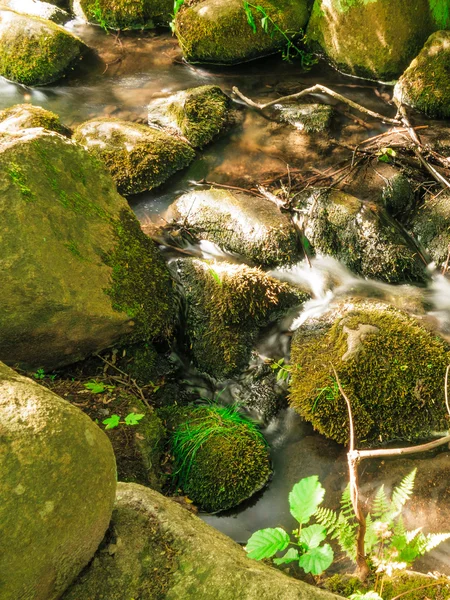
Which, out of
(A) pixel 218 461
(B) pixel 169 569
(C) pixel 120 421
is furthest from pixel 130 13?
(B) pixel 169 569

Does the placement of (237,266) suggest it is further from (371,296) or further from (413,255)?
(413,255)

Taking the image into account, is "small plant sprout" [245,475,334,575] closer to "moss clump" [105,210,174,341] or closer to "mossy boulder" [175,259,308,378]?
"mossy boulder" [175,259,308,378]

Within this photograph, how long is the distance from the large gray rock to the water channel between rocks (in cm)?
109

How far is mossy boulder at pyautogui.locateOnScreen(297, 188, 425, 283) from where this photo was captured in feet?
15.8

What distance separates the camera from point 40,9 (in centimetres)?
924

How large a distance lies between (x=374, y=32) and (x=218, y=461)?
616 cm

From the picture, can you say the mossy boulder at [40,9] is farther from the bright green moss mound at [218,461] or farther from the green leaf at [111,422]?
the bright green moss mound at [218,461]

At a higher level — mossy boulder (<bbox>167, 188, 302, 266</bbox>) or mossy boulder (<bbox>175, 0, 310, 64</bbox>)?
mossy boulder (<bbox>175, 0, 310, 64</bbox>)

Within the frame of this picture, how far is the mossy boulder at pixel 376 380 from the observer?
3836 mm

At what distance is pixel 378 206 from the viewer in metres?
5.21

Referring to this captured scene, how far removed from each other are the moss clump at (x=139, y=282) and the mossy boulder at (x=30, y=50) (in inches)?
193

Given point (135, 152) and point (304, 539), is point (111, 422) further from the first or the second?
point (135, 152)

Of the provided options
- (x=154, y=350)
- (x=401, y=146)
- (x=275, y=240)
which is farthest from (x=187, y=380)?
(x=401, y=146)

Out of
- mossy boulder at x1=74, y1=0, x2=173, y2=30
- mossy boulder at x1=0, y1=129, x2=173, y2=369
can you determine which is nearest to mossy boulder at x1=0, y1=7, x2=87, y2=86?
mossy boulder at x1=74, y1=0, x2=173, y2=30
